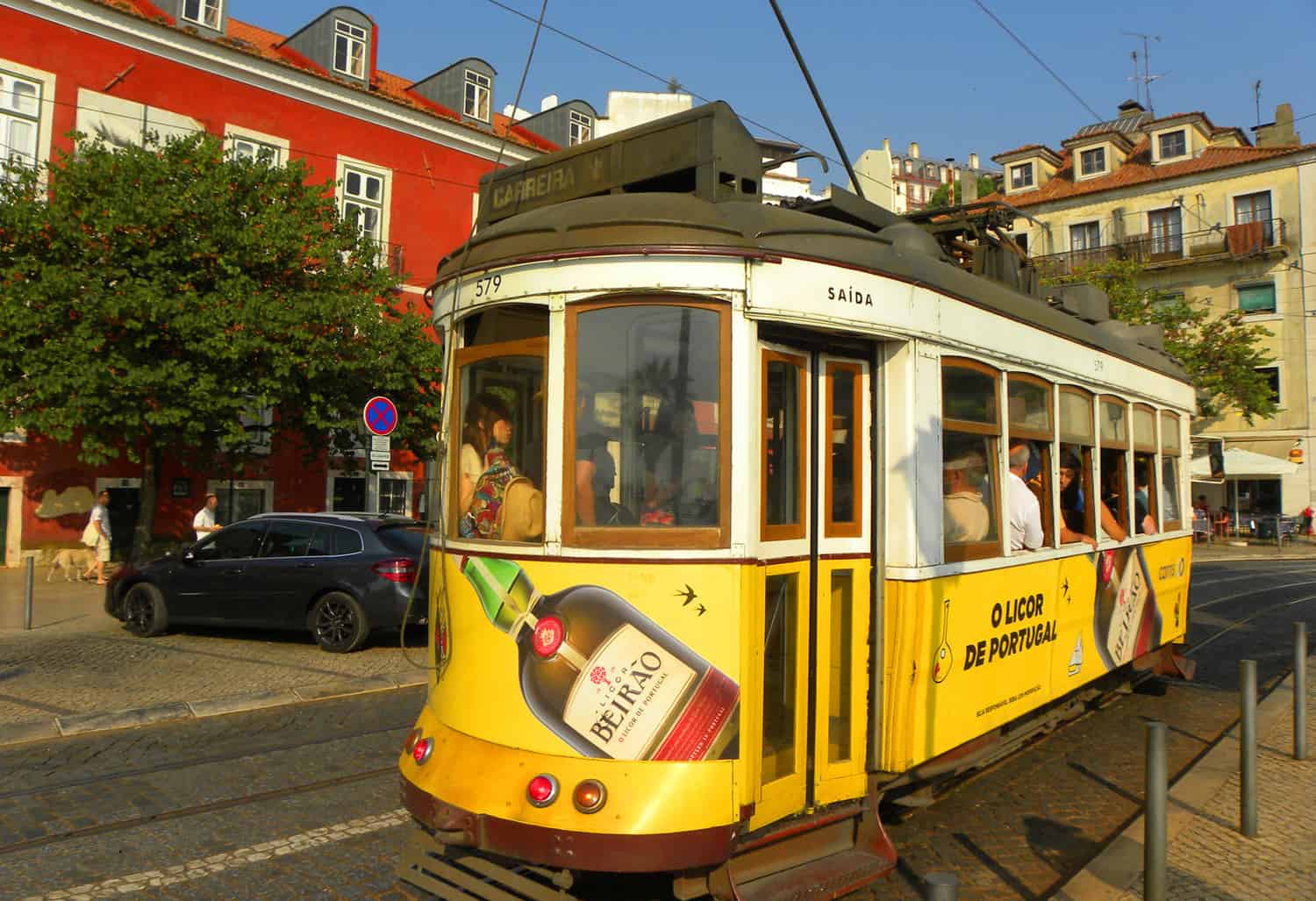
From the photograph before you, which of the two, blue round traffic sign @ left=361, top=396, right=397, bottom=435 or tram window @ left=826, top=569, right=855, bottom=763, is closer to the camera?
tram window @ left=826, top=569, right=855, bottom=763

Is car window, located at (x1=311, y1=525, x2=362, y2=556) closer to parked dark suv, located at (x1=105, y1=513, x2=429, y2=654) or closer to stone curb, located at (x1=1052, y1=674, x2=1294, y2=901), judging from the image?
parked dark suv, located at (x1=105, y1=513, x2=429, y2=654)

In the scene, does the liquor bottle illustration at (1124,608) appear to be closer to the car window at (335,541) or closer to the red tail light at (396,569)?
the red tail light at (396,569)

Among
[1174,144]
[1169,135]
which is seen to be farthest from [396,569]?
[1169,135]

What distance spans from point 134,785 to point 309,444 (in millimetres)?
13233

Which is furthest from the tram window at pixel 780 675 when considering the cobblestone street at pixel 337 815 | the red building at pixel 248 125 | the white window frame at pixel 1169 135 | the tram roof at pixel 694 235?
the white window frame at pixel 1169 135

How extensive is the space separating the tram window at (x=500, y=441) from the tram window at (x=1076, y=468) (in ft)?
11.3

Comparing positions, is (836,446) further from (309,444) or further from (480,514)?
(309,444)

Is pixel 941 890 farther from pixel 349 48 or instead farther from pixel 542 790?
pixel 349 48

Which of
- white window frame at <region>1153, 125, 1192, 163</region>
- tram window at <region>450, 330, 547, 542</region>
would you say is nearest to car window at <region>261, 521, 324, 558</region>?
tram window at <region>450, 330, 547, 542</region>

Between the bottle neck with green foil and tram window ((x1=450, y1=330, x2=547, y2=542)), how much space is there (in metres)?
0.12

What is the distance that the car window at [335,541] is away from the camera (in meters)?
10.5

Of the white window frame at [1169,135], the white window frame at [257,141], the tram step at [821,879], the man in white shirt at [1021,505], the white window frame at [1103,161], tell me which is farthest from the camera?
the white window frame at [1103,161]

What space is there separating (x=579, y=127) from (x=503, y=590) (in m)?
29.6

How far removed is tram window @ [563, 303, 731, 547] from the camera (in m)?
3.83
